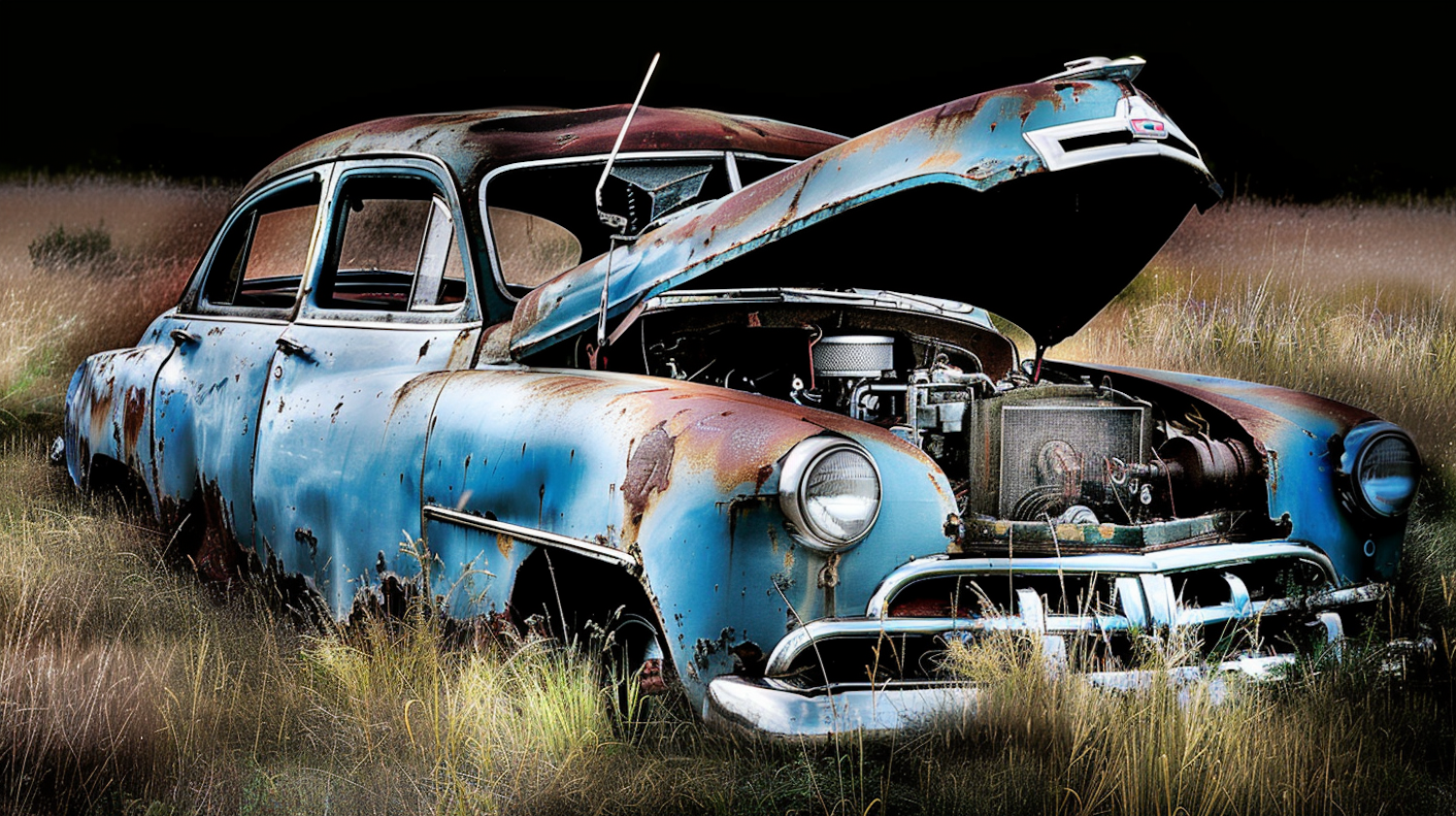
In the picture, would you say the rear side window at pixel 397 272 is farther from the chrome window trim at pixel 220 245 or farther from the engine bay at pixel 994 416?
the engine bay at pixel 994 416

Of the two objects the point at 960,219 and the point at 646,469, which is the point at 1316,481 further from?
the point at 646,469

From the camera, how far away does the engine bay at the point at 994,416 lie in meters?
3.20

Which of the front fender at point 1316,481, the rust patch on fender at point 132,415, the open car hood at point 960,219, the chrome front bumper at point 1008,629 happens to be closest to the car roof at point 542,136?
the open car hood at point 960,219

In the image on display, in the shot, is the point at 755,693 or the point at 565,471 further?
the point at 565,471

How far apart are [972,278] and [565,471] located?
1.40 m

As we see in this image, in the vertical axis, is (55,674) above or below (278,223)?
below

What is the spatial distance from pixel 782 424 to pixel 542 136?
1.56 m

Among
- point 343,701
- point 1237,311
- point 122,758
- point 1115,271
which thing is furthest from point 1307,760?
point 1237,311

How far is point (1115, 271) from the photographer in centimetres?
362

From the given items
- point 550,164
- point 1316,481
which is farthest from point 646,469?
point 1316,481

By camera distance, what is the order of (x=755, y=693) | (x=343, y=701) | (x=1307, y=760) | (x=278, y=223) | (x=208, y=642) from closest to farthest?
(x=755, y=693) → (x=1307, y=760) → (x=343, y=701) → (x=208, y=642) → (x=278, y=223)

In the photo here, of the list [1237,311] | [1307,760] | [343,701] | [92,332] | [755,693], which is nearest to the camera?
[755,693]

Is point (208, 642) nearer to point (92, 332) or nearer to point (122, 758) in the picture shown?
point (122, 758)

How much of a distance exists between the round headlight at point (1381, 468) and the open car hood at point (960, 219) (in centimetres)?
69
